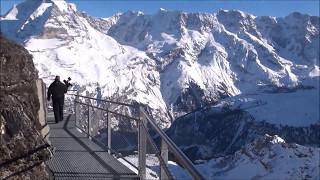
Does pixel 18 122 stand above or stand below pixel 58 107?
above

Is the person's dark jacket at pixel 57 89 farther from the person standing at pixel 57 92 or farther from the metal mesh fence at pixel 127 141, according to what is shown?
the metal mesh fence at pixel 127 141

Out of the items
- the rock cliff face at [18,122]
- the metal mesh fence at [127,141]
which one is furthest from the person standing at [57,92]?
the rock cliff face at [18,122]

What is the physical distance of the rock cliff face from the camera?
7.47 m

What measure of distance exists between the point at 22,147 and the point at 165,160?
83.9 inches

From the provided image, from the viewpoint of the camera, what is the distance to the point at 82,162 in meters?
11.2

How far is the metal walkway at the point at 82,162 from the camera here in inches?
390

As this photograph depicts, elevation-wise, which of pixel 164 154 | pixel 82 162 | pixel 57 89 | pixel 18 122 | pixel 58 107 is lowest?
pixel 82 162

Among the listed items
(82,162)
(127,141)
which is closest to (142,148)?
(82,162)

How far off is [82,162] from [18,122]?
3570 millimetres

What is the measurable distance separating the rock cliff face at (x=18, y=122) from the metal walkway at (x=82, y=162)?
4.88 ft

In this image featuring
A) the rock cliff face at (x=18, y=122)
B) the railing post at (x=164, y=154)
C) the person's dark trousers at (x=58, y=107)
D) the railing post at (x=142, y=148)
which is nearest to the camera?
the railing post at (x=164, y=154)

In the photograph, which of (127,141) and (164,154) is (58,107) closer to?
(127,141)

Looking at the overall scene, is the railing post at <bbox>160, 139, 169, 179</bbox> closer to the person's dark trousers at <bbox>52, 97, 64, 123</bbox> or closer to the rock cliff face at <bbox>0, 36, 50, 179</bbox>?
the rock cliff face at <bbox>0, 36, 50, 179</bbox>

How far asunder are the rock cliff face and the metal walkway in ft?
4.88
